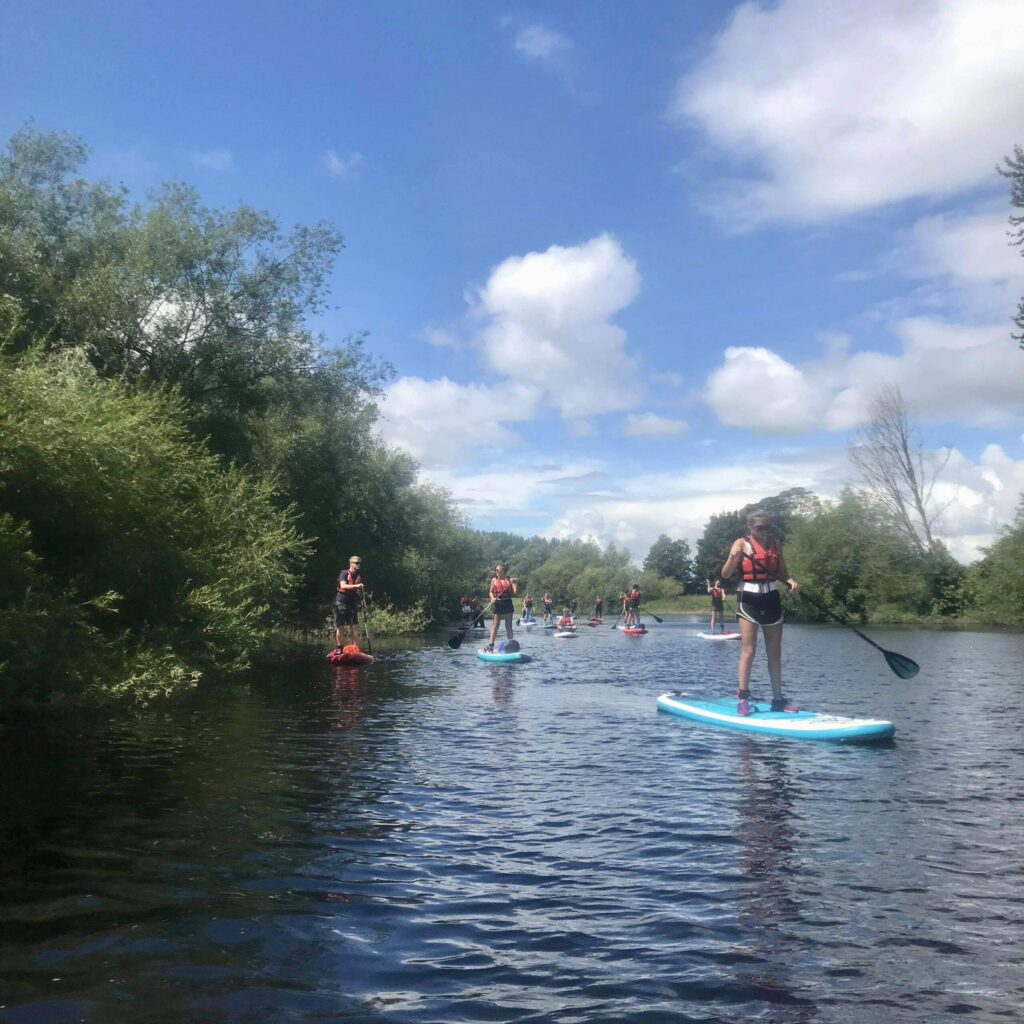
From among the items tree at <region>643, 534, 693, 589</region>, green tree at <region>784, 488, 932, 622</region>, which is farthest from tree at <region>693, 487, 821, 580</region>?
green tree at <region>784, 488, 932, 622</region>

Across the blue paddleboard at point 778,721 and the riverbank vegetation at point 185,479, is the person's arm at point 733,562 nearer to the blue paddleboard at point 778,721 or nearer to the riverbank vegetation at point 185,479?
the blue paddleboard at point 778,721

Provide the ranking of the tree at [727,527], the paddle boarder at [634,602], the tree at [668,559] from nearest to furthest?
the paddle boarder at [634,602], the tree at [727,527], the tree at [668,559]

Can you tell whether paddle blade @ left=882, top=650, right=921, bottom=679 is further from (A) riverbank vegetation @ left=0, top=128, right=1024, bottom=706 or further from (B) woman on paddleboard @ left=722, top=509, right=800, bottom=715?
(A) riverbank vegetation @ left=0, top=128, right=1024, bottom=706

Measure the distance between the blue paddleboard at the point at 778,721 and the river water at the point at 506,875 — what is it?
0.86 ft

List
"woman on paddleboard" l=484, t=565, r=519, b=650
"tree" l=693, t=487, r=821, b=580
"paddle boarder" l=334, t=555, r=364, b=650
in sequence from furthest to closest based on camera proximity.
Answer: "tree" l=693, t=487, r=821, b=580 → "woman on paddleboard" l=484, t=565, r=519, b=650 → "paddle boarder" l=334, t=555, r=364, b=650

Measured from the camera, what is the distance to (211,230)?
1044 inches

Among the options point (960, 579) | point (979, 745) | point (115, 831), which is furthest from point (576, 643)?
point (960, 579)

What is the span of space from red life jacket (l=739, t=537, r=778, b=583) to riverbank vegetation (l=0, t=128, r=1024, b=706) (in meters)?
7.90

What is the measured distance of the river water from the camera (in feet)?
13.1

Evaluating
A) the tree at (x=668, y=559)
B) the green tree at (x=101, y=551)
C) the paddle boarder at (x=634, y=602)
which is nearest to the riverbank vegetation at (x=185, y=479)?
the green tree at (x=101, y=551)

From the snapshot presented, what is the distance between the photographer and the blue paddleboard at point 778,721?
33.9ft

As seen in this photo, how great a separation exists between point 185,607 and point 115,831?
8071 mm

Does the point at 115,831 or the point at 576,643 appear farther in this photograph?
the point at 576,643

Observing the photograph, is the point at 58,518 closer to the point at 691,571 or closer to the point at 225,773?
the point at 225,773
